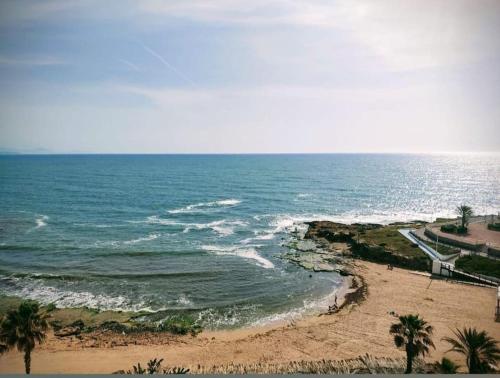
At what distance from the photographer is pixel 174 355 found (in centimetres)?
2153

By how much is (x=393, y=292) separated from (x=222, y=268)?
1599 centimetres

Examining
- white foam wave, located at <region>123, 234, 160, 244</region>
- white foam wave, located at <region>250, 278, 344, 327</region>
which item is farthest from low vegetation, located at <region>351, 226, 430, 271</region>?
white foam wave, located at <region>123, 234, 160, 244</region>

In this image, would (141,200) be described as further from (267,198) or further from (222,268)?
(222,268)

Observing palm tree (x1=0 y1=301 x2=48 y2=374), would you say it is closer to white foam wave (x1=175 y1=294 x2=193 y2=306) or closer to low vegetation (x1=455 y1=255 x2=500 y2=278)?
white foam wave (x1=175 y1=294 x2=193 y2=306)

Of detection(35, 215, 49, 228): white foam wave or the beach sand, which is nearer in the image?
the beach sand

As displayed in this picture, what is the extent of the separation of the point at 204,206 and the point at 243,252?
2821cm

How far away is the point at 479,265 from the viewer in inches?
1228

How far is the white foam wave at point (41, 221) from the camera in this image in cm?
5028

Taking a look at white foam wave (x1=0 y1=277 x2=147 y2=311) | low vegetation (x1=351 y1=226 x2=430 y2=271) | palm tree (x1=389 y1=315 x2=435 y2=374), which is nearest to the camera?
palm tree (x1=389 y1=315 x2=435 y2=374)

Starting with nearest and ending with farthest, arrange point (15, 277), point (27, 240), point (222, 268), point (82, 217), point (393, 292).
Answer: point (393, 292), point (15, 277), point (222, 268), point (27, 240), point (82, 217)

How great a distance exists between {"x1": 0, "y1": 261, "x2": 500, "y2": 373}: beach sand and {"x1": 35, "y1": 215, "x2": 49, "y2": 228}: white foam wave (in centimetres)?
3165

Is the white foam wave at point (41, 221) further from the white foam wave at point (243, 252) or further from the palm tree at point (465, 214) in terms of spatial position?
the palm tree at point (465, 214)

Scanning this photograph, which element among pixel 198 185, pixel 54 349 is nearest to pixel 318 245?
pixel 54 349

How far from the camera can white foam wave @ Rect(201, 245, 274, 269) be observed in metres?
38.1
